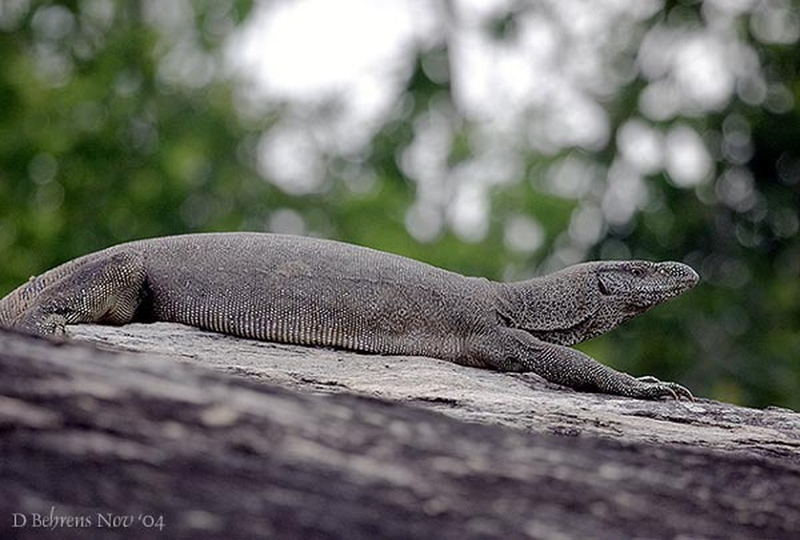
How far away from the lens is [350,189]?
35.1 meters

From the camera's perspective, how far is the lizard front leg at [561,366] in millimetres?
9047

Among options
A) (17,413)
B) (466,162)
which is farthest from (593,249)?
(17,413)

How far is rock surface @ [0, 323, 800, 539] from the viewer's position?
4.49 meters

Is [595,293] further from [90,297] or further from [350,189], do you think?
[350,189]

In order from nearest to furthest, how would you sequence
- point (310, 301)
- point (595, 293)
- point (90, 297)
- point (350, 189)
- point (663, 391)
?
point (663, 391)
point (90, 297)
point (310, 301)
point (595, 293)
point (350, 189)

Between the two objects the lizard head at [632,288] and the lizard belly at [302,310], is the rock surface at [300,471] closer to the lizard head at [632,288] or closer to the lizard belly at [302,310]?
the lizard belly at [302,310]

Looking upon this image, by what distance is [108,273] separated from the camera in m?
9.23

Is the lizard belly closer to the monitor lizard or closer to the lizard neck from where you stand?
the monitor lizard

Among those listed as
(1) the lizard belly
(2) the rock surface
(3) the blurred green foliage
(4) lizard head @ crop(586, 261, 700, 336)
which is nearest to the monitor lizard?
(1) the lizard belly

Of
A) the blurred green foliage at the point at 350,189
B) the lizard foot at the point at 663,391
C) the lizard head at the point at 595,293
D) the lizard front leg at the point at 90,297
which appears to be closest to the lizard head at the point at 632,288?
the lizard head at the point at 595,293

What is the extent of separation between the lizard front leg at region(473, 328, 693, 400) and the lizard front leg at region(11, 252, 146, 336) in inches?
89.8

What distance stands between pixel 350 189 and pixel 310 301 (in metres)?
25.8

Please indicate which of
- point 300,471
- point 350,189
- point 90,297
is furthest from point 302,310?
point 350,189

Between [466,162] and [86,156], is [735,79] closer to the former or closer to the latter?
[466,162]
